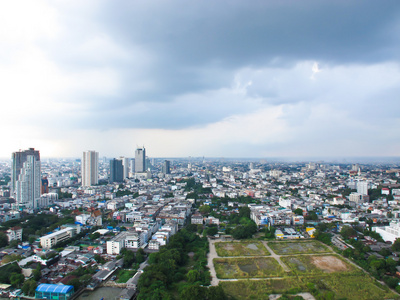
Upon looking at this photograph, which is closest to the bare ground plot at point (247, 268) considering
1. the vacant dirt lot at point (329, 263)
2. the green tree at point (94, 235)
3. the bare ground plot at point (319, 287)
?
the bare ground plot at point (319, 287)

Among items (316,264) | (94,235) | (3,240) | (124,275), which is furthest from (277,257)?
(3,240)

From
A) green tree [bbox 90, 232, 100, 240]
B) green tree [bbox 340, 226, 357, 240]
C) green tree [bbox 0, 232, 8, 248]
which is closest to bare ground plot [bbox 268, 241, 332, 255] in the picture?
green tree [bbox 340, 226, 357, 240]

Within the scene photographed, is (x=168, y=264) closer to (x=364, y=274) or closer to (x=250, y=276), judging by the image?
(x=250, y=276)

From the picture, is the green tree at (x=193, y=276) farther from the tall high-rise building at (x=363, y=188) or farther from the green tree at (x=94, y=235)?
the tall high-rise building at (x=363, y=188)

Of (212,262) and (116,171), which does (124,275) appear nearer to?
(212,262)

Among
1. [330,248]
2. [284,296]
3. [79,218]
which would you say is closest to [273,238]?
[330,248]

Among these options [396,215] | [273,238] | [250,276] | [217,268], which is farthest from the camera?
[396,215]

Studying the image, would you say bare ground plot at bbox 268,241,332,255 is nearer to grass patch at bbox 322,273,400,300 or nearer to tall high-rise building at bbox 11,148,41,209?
grass patch at bbox 322,273,400,300
